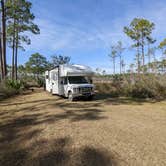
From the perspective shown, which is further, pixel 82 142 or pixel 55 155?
pixel 82 142

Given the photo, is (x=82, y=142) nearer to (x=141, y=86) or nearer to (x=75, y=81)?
(x=75, y=81)

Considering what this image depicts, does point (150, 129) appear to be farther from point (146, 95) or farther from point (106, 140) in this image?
point (146, 95)

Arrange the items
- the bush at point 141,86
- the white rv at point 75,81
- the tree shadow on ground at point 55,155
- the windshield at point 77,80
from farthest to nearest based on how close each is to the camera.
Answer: the bush at point 141,86 → the windshield at point 77,80 → the white rv at point 75,81 → the tree shadow on ground at point 55,155

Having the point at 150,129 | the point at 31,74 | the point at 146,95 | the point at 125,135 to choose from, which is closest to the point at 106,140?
the point at 125,135

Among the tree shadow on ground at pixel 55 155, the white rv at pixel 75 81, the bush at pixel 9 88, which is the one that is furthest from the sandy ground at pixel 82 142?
the bush at pixel 9 88

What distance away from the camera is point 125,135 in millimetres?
4957

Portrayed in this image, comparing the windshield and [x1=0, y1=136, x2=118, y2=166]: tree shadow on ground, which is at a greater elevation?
the windshield

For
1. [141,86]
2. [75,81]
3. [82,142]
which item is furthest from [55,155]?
[141,86]

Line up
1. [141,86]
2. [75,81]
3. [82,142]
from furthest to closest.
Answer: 1. [141,86]
2. [75,81]
3. [82,142]

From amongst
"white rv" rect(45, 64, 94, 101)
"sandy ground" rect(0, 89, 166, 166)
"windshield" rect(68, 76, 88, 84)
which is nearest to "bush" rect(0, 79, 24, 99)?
"white rv" rect(45, 64, 94, 101)

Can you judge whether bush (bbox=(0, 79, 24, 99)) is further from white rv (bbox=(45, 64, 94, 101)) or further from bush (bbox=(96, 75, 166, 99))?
bush (bbox=(96, 75, 166, 99))

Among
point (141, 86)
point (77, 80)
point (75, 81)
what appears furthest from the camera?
point (141, 86)

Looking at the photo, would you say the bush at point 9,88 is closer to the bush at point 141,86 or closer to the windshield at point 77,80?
the windshield at point 77,80

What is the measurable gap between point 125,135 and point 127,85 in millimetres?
10632
